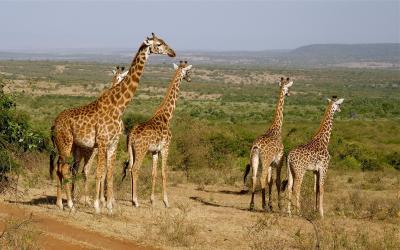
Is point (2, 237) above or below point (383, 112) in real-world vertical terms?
above

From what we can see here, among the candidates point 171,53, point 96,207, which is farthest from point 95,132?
point 171,53

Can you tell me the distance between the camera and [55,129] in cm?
1148

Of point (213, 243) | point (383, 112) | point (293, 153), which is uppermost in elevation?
point (293, 153)

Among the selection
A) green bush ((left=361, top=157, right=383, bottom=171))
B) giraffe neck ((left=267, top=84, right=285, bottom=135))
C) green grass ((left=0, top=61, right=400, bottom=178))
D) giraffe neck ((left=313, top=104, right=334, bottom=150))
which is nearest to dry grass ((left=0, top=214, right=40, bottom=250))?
green grass ((left=0, top=61, right=400, bottom=178))

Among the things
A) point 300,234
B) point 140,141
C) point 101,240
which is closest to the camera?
point 101,240

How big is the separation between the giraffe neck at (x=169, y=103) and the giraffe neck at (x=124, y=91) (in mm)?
1572

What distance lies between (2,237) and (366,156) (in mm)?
19322

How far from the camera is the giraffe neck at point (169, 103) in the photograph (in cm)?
1355

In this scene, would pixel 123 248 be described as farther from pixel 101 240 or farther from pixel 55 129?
pixel 55 129

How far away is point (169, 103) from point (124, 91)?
6.47 ft

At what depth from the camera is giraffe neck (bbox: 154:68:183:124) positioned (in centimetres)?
1355

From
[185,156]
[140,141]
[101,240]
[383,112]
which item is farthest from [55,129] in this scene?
[383,112]

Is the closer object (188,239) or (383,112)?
(188,239)

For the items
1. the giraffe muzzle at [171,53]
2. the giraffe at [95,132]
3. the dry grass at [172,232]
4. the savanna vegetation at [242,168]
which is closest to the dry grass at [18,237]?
the dry grass at [172,232]
